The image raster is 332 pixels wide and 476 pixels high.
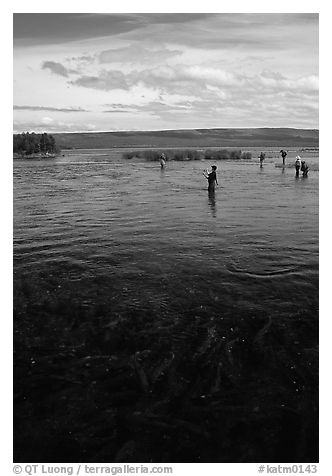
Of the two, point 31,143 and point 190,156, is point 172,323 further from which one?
point 31,143

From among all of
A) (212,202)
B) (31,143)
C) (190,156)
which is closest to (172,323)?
(212,202)

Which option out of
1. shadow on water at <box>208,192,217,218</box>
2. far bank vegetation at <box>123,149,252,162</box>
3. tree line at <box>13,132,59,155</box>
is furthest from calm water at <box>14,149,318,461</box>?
tree line at <box>13,132,59,155</box>

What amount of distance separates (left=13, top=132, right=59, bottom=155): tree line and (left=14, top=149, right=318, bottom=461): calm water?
Answer: 79.7 meters

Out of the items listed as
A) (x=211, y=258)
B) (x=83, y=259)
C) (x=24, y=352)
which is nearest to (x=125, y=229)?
(x=83, y=259)

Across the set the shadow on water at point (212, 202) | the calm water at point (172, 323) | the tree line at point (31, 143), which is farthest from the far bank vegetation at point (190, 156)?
the calm water at point (172, 323)

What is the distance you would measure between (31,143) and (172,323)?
96.8 m

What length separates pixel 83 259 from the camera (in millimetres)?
19859

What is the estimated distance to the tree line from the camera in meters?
99.6

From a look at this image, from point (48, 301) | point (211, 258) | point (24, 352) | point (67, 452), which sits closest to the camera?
point (67, 452)

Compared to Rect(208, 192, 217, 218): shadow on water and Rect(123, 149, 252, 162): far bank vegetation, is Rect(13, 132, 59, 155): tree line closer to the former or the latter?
Rect(123, 149, 252, 162): far bank vegetation

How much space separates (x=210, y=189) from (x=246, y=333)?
26543 millimetres
